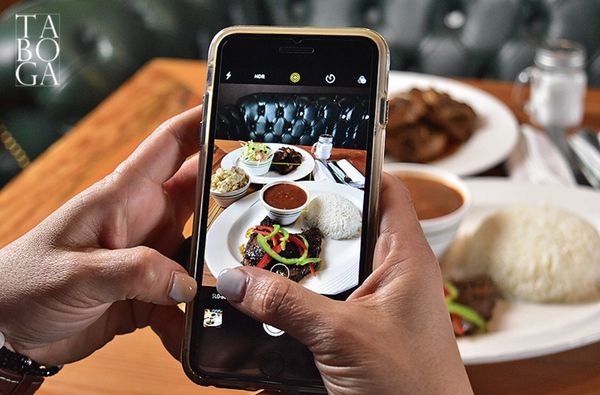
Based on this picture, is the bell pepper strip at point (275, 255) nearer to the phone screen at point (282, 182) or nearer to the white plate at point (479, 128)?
the phone screen at point (282, 182)

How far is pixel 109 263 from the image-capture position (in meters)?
0.32

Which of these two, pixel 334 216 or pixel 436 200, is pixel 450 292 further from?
pixel 334 216

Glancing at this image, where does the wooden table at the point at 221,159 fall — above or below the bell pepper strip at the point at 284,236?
above

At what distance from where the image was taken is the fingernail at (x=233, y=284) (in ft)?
1.00

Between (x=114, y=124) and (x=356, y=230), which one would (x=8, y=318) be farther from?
(x=114, y=124)

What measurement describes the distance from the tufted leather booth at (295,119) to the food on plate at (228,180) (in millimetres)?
15

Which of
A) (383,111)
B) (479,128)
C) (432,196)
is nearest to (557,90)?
(479,128)

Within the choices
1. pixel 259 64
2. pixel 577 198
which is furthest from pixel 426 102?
pixel 259 64

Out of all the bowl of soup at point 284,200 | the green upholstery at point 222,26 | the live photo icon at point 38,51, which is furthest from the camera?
the green upholstery at point 222,26

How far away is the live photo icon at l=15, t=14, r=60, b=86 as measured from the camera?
16.0 inches

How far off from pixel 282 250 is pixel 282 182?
0.10 ft

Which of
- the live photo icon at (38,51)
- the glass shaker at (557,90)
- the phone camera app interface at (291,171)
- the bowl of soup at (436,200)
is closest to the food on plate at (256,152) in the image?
the phone camera app interface at (291,171)

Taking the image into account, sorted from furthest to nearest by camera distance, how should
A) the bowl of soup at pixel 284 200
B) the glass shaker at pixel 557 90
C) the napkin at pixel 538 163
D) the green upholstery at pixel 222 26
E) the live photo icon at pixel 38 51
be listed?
the glass shaker at pixel 557 90, the napkin at pixel 538 163, the green upholstery at pixel 222 26, the live photo icon at pixel 38 51, the bowl of soup at pixel 284 200

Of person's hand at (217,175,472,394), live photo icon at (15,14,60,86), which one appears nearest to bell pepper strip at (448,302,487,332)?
person's hand at (217,175,472,394)
